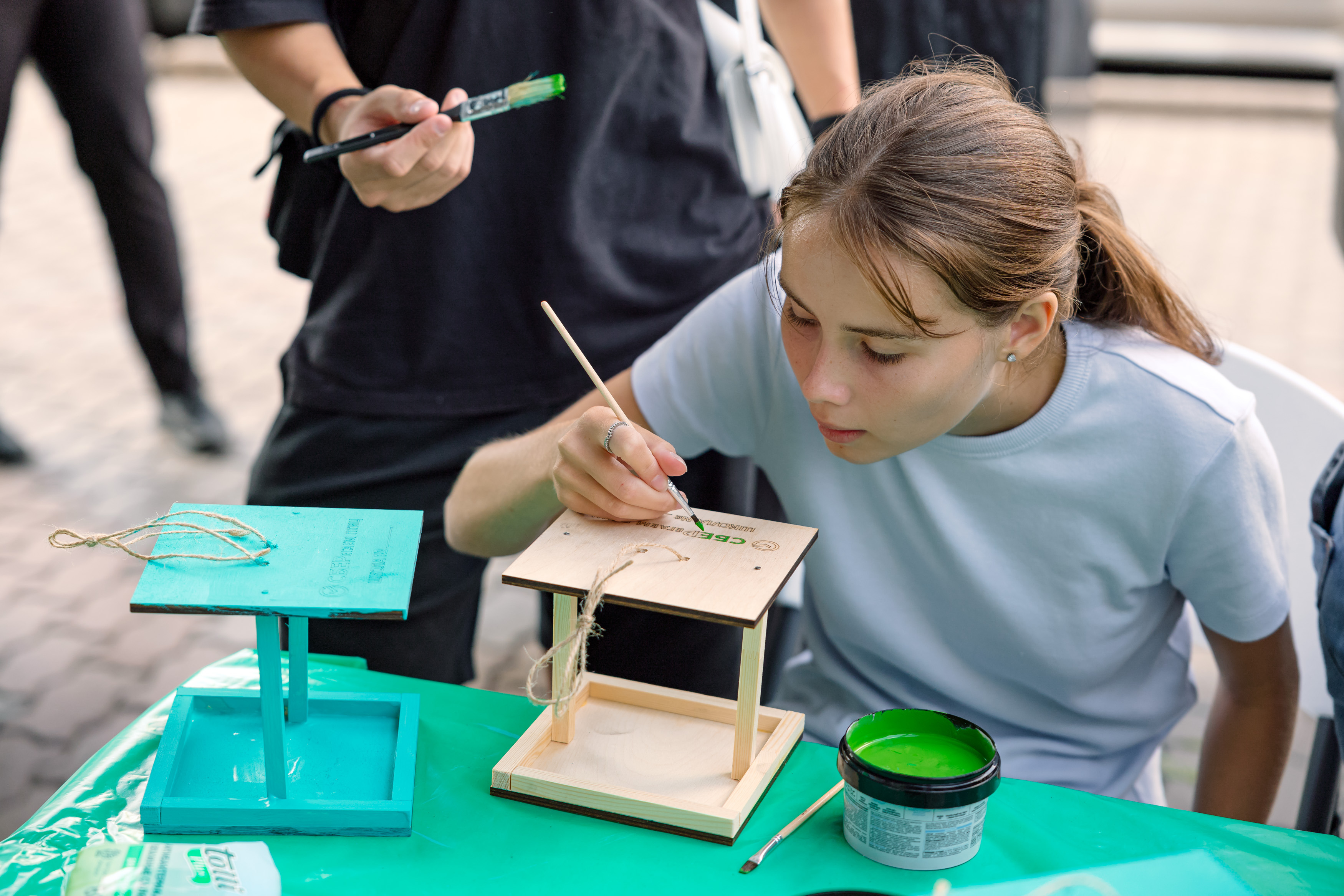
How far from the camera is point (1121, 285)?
1.32 metres

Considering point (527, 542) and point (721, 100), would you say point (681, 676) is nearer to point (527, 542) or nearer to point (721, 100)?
point (527, 542)

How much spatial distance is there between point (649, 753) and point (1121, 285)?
719 millimetres

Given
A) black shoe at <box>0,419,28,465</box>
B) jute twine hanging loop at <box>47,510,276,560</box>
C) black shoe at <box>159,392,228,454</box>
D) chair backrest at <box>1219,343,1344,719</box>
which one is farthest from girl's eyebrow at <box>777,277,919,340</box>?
black shoe at <box>0,419,28,465</box>

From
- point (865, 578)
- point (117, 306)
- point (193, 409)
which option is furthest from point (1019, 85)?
point (117, 306)

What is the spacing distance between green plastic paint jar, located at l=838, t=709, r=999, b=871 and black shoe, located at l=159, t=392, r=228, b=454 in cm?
289

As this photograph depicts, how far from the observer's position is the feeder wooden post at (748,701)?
1000mm

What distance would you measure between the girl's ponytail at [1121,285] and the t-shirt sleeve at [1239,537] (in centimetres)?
14

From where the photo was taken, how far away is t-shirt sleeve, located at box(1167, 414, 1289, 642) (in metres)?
1.23

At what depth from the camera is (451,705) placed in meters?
1.18

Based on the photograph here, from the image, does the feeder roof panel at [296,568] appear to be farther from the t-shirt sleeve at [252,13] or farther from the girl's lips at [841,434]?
the t-shirt sleeve at [252,13]

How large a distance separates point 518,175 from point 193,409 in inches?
89.3

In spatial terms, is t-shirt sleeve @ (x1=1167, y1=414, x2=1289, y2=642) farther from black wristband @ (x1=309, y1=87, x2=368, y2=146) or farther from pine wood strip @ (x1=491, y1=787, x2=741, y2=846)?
black wristband @ (x1=309, y1=87, x2=368, y2=146)

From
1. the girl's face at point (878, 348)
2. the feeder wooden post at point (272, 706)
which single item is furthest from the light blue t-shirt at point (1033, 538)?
the feeder wooden post at point (272, 706)

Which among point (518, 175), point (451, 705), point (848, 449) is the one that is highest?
point (518, 175)
